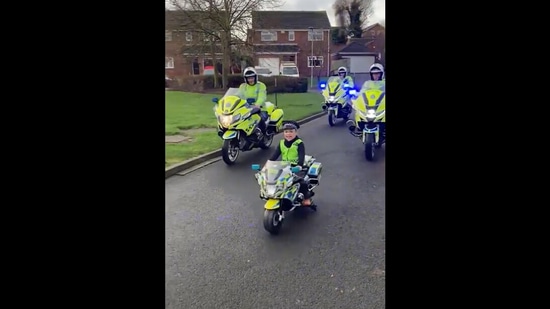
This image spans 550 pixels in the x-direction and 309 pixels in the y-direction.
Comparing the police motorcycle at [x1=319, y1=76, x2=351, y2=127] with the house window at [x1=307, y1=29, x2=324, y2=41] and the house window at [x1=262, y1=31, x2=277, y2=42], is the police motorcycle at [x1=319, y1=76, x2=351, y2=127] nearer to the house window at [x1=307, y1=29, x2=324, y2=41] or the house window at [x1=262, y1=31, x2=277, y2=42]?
the house window at [x1=307, y1=29, x2=324, y2=41]

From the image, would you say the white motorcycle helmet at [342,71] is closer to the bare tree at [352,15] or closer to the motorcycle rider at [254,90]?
the bare tree at [352,15]

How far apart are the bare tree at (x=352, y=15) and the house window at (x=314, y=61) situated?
0.15 m

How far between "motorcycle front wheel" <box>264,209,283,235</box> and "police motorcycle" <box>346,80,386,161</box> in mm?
421

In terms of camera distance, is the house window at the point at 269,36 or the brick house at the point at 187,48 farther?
the house window at the point at 269,36

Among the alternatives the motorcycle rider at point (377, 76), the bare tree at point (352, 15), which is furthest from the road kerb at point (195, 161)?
the bare tree at point (352, 15)

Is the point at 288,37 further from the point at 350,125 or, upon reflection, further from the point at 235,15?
the point at 350,125

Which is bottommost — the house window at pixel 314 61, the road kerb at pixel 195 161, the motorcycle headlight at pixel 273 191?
the motorcycle headlight at pixel 273 191

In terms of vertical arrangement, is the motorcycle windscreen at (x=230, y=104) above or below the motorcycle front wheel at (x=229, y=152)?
above

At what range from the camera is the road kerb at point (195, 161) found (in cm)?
149

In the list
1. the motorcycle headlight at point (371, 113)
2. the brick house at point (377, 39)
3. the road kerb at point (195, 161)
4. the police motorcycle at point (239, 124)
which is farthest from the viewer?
the police motorcycle at point (239, 124)
